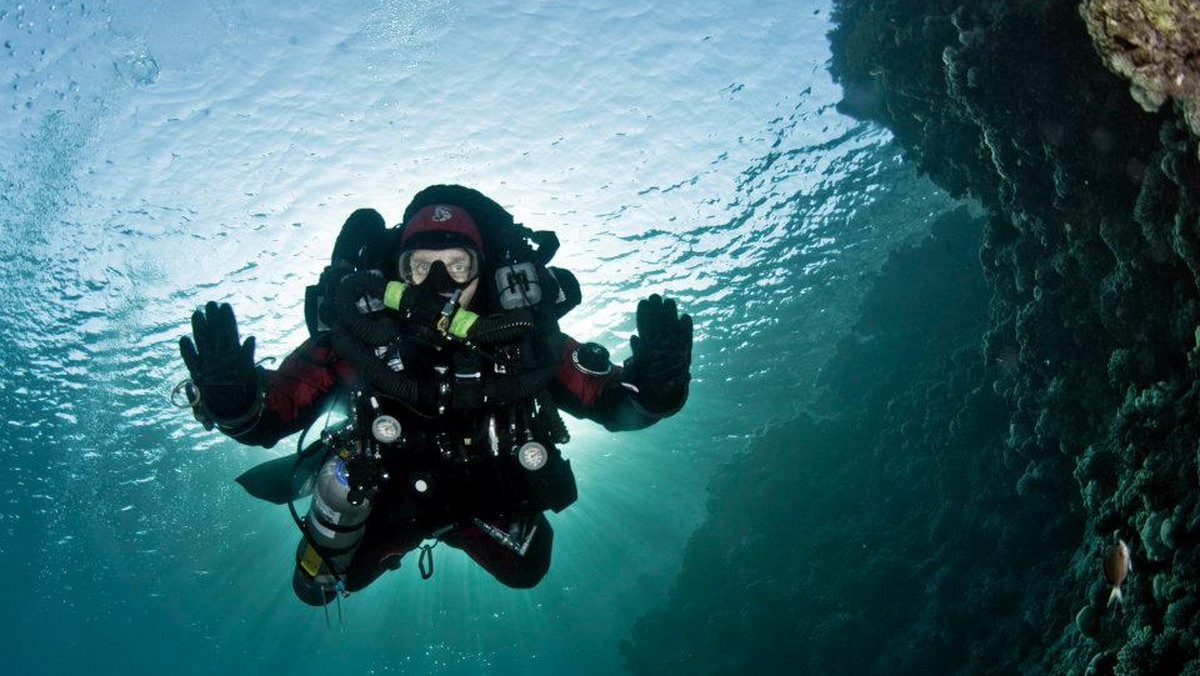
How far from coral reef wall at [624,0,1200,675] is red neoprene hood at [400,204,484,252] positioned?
14.8ft

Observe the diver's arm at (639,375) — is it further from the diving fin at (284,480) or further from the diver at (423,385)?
the diving fin at (284,480)

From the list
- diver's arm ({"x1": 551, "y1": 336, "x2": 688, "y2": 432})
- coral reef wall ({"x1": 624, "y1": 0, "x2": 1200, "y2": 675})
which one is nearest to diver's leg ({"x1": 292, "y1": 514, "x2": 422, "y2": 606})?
diver's arm ({"x1": 551, "y1": 336, "x2": 688, "y2": 432})

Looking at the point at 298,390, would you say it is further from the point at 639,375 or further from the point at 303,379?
the point at 639,375

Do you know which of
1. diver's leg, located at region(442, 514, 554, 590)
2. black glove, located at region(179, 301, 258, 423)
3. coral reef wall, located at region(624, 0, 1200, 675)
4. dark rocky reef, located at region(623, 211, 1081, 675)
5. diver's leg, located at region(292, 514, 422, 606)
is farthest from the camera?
dark rocky reef, located at region(623, 211, 1081, 675)

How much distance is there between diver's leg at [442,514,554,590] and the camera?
17.1 feet

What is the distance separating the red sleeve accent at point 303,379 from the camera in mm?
4793

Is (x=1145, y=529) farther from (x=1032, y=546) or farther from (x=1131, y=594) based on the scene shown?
(x=1032, y=546)

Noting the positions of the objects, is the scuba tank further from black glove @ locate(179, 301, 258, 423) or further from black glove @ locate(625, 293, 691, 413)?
black glove @ locate(625, 293, 691, 413)

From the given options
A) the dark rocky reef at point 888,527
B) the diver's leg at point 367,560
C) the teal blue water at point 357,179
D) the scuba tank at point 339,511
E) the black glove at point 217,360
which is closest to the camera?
the black glove at point 217,360

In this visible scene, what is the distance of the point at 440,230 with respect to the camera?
4551 mm

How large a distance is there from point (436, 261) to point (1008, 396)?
12.0 m

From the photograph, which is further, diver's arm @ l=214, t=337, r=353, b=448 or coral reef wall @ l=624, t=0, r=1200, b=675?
coral reef wall @ l=624, t=0, r=1200, b=675

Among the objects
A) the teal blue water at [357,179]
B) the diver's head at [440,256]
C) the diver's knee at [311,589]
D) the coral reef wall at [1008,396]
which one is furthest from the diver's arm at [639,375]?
the teal blue water at [357,179]

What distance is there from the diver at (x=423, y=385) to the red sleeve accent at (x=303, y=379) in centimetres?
1
